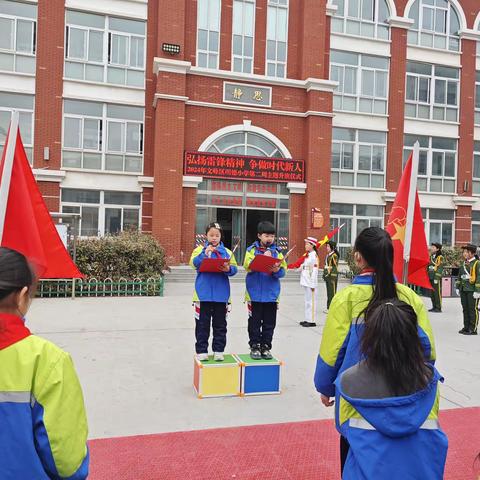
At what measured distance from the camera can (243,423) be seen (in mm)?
4035

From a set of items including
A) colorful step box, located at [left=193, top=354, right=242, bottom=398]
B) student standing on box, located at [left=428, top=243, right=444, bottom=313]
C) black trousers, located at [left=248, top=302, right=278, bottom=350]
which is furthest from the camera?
student standing on box, located at [left=428, top=243, right=444, bottom=313]

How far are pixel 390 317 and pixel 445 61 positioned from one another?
21.9 metres

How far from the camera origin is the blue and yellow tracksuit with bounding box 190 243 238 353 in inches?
188

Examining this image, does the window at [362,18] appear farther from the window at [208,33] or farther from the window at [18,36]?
the window at [18,36]

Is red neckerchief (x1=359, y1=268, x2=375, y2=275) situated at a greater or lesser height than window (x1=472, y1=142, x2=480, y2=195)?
lesser

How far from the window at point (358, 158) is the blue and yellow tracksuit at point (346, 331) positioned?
667 inches

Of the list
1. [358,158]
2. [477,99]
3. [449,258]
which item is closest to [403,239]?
[449,258]

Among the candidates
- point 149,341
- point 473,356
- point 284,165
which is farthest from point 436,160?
point 149,341

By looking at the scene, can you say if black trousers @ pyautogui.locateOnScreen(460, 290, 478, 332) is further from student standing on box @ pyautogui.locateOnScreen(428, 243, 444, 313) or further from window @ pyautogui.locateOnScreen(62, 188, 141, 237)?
window @ pyautogui.locateOnScreen(62, 188, 141, 237)

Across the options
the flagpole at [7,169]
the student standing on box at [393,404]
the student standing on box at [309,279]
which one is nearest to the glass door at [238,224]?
the student standing on box at [309,279]

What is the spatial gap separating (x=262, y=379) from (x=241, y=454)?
1342 mm

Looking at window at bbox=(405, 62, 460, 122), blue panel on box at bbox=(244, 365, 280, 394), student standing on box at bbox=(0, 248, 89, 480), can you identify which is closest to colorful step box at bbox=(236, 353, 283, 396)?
blue panel on box at bbox=(244, 365, 280, 394)

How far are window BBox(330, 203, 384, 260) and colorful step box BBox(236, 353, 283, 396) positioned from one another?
47.9 ft

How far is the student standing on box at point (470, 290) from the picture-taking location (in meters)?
8.16
